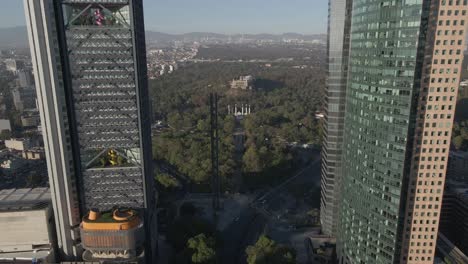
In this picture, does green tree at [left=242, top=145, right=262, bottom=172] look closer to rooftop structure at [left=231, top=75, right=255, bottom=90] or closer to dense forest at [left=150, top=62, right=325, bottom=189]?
dense forest at [left=150, top=62, right=325, bottom=189]

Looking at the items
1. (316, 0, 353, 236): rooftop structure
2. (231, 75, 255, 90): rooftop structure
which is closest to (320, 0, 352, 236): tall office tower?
(316, 0, 353, 236): rooftop structure

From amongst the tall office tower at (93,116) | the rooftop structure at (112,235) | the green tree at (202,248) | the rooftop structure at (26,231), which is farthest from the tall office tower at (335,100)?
the rooftop structure at (26,231)

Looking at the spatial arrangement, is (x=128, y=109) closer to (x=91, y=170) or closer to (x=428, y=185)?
(x=91, y=170)

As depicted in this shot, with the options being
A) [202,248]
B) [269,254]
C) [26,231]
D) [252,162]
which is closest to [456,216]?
[269,254]

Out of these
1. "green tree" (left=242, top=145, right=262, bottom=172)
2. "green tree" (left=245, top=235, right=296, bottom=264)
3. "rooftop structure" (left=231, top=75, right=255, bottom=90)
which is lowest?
"green tree" (left=245, top=235, right=296, bottom=264)

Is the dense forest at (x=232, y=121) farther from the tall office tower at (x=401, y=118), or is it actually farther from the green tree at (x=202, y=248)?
the tall office tower at (x=401, y=118)

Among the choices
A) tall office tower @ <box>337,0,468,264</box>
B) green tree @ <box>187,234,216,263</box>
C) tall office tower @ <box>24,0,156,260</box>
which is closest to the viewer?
tall office tower @ <box>337,0,468,264</box>

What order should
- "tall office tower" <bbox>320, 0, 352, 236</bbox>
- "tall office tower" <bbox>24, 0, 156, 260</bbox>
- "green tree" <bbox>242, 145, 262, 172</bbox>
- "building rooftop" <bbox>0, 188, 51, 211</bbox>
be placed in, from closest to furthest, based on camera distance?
"tall office tower" <bbox>24, 0, 156, 260</bbox>, "building rooftop" <bbox>0, 188, 51, 211</bbox>, "tall office tower" <bbox>320, 0, 352, 236</bbox>, "green tree" <bbox>242, 145, 262, 172</bbox>

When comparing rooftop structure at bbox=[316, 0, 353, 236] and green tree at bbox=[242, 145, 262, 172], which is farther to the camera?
green tree at bbox=[242, 145, 262, 172]
